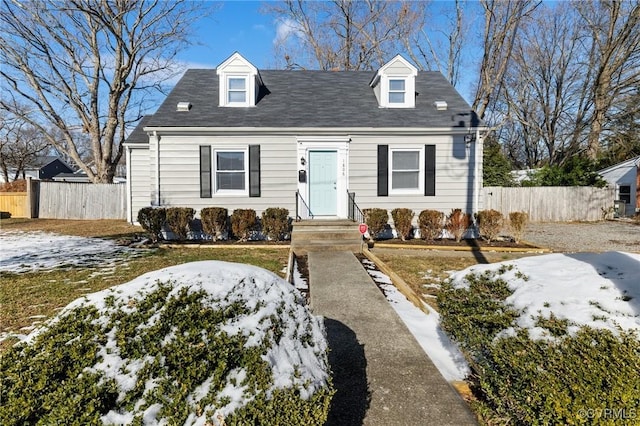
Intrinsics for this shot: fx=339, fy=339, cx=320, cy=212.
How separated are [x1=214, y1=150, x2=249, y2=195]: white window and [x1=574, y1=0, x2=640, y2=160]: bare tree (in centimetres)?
2258

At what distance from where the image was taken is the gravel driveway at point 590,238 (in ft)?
30.5

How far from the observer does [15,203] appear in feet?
54.6

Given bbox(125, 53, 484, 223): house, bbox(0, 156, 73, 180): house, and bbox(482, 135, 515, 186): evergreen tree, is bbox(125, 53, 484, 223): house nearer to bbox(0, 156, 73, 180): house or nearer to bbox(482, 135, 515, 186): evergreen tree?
bbox(482, 135, 515, 186): evergreen tree

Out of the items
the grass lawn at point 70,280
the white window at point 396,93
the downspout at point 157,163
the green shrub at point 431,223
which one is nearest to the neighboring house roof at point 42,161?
the downspout at point 157,163

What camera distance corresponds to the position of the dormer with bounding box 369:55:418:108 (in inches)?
435

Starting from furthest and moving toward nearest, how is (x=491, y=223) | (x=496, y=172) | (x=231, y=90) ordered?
(x=496, y=172) → (x=231, y=90) → (x=491, y=223)

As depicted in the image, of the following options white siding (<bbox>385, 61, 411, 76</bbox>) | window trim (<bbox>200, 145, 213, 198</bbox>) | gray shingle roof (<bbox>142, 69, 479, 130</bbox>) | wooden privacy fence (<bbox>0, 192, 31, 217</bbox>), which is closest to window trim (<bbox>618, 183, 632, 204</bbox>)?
gray shingle roof (<bbox>142, 69, 479, 130</bbox>)

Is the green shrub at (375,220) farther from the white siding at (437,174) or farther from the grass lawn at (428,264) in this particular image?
the white siding at (437,174)

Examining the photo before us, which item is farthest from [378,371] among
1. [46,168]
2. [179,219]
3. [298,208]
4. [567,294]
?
[46,168]

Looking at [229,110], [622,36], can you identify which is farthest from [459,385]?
[622,36]

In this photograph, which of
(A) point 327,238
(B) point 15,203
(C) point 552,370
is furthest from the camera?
(B) point 15,203

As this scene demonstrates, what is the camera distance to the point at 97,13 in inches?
579

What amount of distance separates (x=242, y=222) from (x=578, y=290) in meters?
7.81

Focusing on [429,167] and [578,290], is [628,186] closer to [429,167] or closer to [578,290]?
[429,167]
